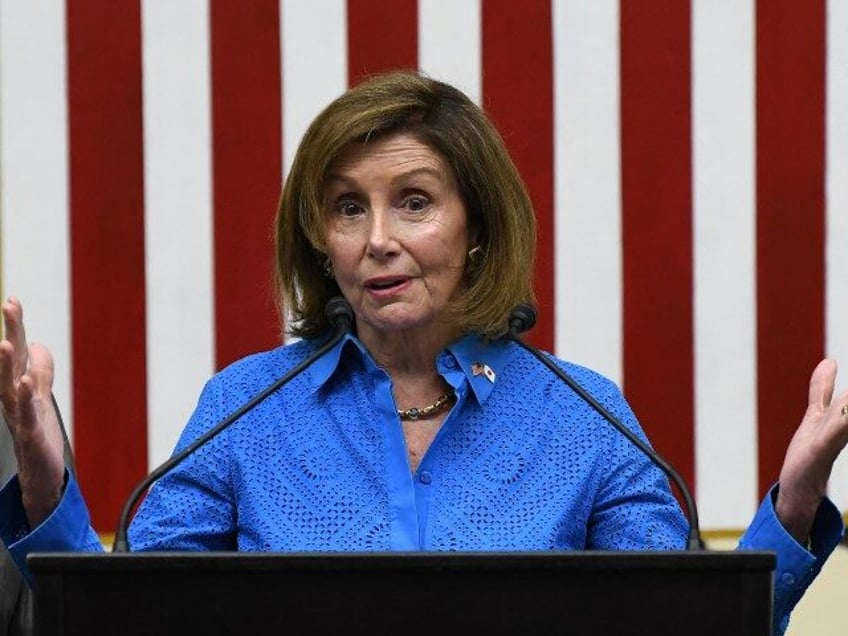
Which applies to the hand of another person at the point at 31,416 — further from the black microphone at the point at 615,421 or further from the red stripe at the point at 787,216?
the red stripe at the point at 787,216

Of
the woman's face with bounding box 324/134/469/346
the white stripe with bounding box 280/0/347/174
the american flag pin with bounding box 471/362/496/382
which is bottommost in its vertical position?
the american flag pin with bounding box 471/362/496/382

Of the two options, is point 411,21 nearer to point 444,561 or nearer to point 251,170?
point 251,170

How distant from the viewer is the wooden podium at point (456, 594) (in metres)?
1.82

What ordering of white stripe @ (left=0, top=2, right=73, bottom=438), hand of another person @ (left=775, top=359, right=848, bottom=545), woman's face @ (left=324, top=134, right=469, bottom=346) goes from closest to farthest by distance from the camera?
hand of another person @ (left=775, top=359, right=848, bottom=545) < woman's face @ (left=324, top=134, right=469, bottom=346) < white stripe @ (left=0, top=2, right=73, bottom=438)

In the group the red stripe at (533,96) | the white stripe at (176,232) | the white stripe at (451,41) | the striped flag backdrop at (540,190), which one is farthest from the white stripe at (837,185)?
the white stripe at (176,232)

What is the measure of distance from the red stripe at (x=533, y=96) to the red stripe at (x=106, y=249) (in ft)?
2.02

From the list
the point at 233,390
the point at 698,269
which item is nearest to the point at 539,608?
the point at 233,390

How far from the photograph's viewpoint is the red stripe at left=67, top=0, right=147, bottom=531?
3.37 m

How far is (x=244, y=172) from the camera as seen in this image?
3.41m

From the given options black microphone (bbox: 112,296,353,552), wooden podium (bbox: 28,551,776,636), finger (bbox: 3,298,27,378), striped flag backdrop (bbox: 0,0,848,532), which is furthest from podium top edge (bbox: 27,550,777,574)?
striped flag backdrop (bbox: 0,0,848,532)

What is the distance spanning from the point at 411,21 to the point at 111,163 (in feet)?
1.87

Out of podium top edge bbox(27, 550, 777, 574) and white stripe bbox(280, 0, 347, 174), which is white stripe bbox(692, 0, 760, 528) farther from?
podium top edge bbox(27, 550, 777, 574)

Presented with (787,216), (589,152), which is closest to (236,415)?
(589,152)

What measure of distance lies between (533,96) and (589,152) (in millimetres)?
137
